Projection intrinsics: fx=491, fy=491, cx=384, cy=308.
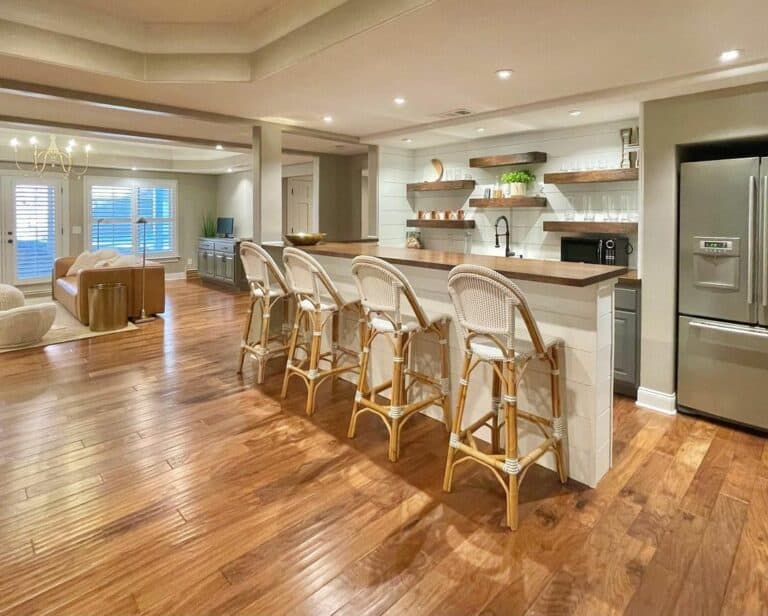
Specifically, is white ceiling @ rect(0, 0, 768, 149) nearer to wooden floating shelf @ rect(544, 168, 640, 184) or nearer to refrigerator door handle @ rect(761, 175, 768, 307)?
wooden floating shelf @ rect(544, 168, 640, 184)

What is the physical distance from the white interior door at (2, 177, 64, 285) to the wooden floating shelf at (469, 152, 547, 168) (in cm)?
741

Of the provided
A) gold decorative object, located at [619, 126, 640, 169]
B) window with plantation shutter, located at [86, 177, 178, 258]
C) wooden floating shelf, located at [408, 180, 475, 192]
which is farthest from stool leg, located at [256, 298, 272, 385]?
window with plantation shutter, located at [86, 177, 178, 258]

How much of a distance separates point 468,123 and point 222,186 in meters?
7.58

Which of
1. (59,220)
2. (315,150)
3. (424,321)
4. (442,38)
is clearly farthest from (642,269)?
(59,220)

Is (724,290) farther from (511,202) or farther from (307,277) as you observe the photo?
(307,277)

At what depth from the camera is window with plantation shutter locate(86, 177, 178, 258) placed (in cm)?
909

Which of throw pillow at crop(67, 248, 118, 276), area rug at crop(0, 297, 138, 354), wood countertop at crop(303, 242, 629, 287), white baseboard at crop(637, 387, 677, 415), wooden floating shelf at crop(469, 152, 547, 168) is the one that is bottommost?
white baseboard at crop(637, 387, 677, 415)

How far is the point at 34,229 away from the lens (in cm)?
836

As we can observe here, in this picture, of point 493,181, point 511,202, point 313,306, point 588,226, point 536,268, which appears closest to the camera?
point 536,268

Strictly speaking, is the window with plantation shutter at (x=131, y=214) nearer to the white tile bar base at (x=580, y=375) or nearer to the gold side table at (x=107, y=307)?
the gold side table at (x=107, y=307)

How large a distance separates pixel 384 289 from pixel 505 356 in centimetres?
81

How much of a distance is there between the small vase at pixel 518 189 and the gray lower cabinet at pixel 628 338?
1.62 meters

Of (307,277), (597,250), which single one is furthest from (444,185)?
(307,277)

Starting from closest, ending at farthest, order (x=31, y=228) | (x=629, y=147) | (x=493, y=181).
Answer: (x=629, y=147) < (x=493, y=181) < (x=31, y=228)
